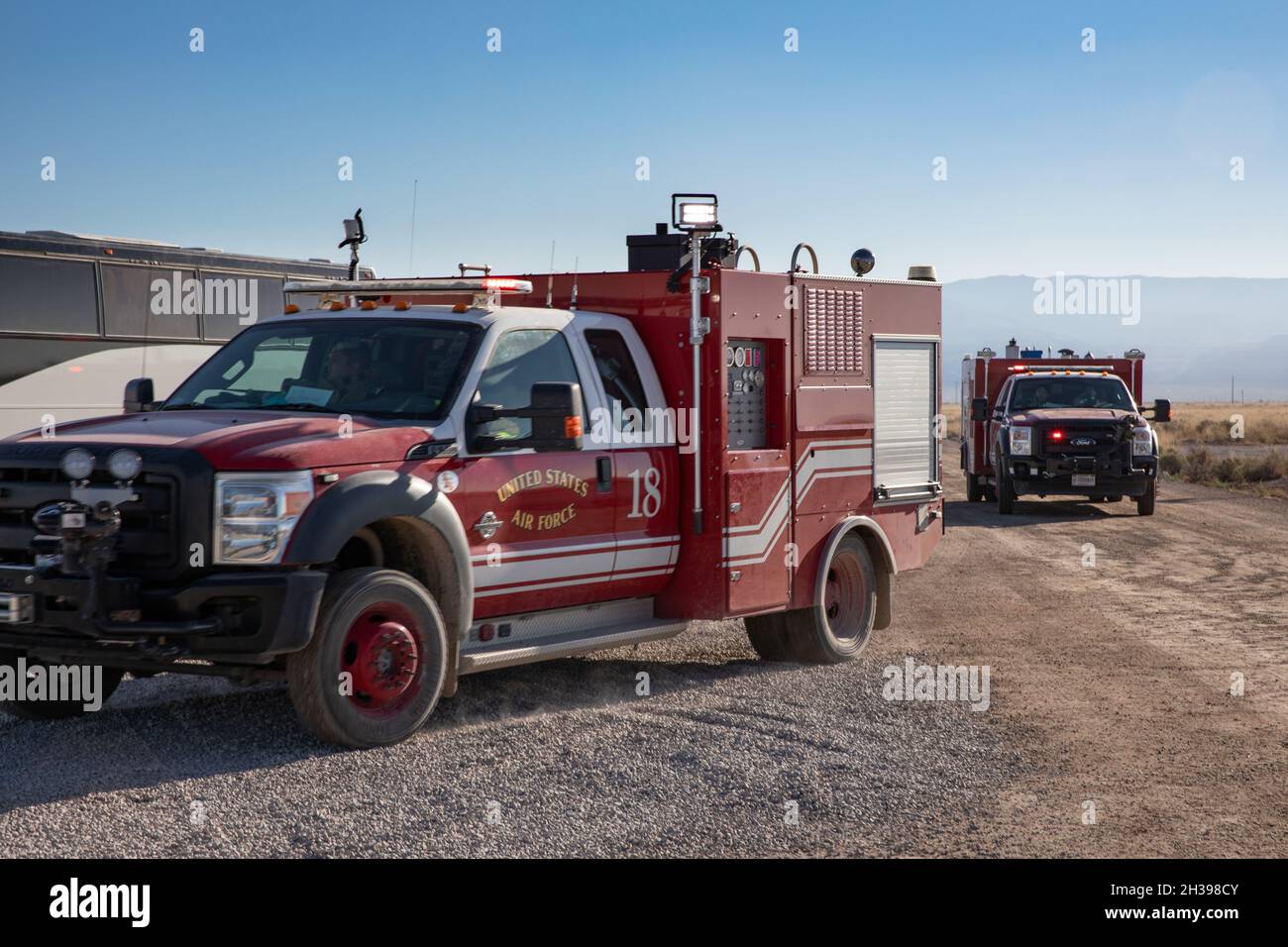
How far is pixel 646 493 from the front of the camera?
9336 mm

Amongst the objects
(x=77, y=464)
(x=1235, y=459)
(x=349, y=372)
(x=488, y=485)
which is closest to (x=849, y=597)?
(x=488, y=485)

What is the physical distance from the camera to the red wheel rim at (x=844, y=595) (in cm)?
1111

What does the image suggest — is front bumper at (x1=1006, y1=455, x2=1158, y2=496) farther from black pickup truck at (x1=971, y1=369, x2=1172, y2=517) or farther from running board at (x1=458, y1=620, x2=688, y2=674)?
running board at (x1=458, y1=620, x2=688, y2=674)

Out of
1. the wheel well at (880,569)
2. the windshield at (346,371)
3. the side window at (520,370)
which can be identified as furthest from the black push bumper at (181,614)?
the wheel well at (880,569)

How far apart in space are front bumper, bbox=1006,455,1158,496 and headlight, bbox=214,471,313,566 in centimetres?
1699

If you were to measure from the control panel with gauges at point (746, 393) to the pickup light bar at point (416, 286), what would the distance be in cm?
136

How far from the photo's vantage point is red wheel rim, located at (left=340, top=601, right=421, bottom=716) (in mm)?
7633

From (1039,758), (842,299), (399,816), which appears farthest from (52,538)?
(842,299)

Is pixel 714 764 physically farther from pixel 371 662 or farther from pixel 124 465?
pixel 124 465

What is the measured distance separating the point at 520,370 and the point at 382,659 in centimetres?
185

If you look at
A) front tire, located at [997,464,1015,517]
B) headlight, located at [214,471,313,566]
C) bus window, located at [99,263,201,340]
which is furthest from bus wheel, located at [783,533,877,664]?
front tire, located at [997,464,1015,517]

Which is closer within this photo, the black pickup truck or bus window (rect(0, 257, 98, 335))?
bus window (rect(0, 257, 98, 335))

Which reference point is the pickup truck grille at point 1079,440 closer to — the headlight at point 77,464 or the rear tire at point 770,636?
the rear tire at point 770,636

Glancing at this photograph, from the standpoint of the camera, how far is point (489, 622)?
854 cm
